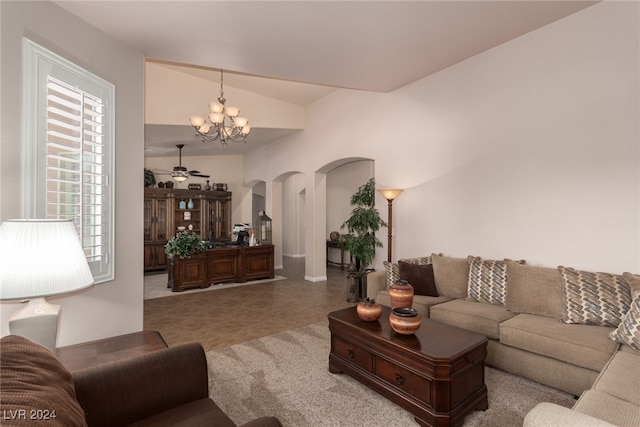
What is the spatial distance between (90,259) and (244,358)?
5.56 ft

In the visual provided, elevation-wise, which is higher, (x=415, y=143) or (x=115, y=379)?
(x=415, y=143)

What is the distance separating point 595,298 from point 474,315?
3.11 feet

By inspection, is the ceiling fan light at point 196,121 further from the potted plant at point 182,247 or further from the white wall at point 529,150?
the white wall at point 529,150

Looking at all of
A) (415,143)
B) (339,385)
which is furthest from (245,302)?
(415,143)

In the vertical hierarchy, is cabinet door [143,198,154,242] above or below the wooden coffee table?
above

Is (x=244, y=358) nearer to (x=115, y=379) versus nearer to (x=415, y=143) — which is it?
(x=115, y=379)

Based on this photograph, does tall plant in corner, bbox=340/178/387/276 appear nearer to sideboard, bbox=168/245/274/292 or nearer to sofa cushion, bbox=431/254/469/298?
sofa cushion, bbox=431/254/469/298

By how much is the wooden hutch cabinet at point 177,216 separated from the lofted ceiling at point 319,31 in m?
5.54

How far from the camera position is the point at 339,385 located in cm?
273

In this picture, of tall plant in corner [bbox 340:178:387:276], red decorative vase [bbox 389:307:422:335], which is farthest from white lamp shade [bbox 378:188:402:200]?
red decorative vase [bbox 389:307:422:335]

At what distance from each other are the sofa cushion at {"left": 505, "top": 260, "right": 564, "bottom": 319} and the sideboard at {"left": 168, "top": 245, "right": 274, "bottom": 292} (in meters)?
5.12

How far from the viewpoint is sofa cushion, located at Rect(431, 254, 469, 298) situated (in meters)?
3.71

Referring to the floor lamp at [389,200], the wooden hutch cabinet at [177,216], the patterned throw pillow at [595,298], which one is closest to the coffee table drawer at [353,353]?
the patterned throw pillow at [595,298]

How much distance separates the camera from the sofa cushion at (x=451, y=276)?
3709 mm
